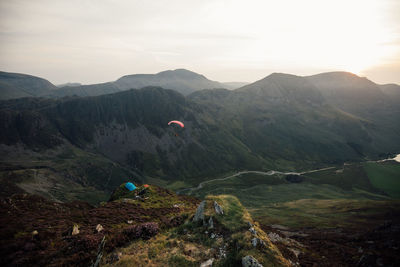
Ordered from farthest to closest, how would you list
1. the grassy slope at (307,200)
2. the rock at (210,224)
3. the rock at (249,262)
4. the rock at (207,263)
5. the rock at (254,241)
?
the grassy slope at (307,200) → the rock at (210,224) → the rock at (254,241) → the rock at (207,263) → the rock at (249,262)

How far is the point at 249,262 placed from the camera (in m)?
19.1

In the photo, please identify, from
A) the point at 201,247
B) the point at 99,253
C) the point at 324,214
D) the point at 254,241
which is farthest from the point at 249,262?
the point at 324,214

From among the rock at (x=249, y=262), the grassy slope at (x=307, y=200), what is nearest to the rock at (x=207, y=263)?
the rock at (x=249, y=262)

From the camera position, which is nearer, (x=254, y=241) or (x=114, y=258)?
(x=114, y=258)

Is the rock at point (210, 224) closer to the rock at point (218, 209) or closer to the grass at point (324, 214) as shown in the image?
the rock at point (218, 209)

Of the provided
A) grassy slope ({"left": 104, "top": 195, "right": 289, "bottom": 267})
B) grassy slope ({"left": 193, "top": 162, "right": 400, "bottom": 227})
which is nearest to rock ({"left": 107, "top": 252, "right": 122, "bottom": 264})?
grassy slope ({"left": 104, "top": 195, "right": 289, "bottom": 267})

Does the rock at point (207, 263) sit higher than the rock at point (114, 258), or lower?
lower

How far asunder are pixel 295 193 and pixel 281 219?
85.1 metres

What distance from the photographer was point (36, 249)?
2397 cm

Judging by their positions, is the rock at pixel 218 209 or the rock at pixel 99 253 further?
the rock at pixel 218 209

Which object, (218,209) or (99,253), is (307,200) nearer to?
(218,209)

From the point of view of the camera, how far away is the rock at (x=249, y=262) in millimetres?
18922

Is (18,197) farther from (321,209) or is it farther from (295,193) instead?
(295,193)

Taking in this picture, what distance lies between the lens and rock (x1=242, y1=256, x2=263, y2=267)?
18.9 metres
